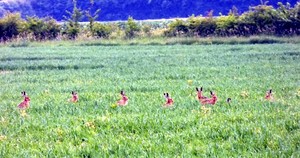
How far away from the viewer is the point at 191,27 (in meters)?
36.5

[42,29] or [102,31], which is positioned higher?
[42,29]

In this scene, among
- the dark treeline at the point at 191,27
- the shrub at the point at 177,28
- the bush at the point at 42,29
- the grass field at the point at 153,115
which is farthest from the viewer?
the bush at the point at 42,29

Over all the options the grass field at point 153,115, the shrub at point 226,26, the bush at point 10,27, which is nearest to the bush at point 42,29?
the bush at point 10,27

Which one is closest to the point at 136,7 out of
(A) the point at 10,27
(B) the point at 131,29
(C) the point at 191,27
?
(A) the point at 10,27

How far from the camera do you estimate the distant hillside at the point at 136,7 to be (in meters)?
127

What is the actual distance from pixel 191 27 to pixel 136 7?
100821 mm

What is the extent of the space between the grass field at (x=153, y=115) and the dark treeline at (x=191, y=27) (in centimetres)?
1966

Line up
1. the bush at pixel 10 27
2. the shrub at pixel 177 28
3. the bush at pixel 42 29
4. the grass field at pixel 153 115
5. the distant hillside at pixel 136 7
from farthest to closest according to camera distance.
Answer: the distant hillside at pixel 136 7, the bush at pixel 10 27, the bush at pixel 42 29, the shrub at pixel 177 28, the grass field at pixel 153 115

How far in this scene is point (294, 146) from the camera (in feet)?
20.7

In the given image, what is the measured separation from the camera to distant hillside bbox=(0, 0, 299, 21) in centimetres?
12681

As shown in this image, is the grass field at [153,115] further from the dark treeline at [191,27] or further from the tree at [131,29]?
the tree at [131,29]

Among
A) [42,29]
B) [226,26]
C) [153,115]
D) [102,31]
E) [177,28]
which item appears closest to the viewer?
[153,115]

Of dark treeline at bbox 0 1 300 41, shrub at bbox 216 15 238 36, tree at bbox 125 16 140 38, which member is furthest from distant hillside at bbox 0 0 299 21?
shrub at bbox 216 15 238 36

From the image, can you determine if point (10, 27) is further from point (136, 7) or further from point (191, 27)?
point (136, 7)
